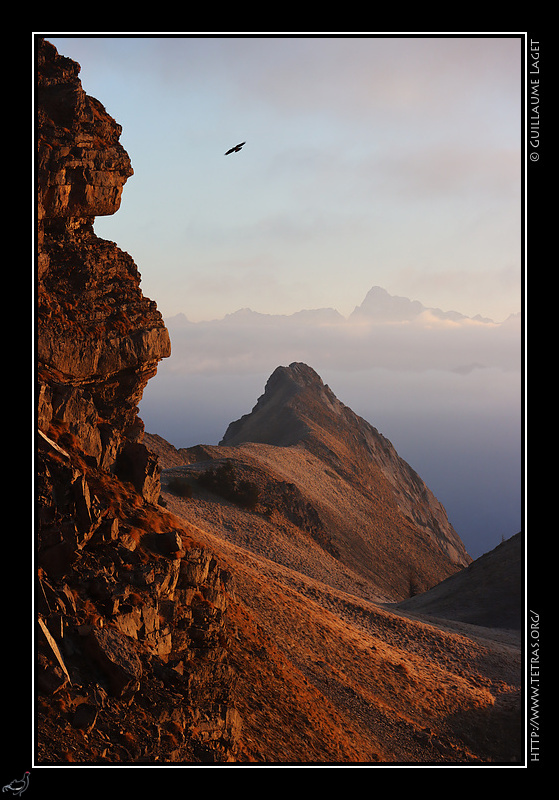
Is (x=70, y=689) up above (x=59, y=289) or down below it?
below

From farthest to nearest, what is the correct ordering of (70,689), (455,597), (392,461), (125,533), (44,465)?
1. (392,461)
2. (455,597)
3. (125,533)
4. (44,465)
5. (70,689)

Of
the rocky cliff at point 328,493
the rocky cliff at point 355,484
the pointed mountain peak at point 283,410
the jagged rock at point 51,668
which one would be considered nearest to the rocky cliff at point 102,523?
the jagged rock at point 51,668

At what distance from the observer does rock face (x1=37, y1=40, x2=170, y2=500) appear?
57.3 ft

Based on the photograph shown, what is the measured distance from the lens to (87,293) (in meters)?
18.9

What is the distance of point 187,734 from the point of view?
43.5ft

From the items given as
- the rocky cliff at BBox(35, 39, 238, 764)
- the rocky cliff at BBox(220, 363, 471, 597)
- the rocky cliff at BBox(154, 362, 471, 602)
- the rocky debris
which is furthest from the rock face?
the rocky cliff at BBox(220, 363, 471, 597)

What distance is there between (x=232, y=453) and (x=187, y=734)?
4648 cm

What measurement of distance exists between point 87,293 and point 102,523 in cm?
712
